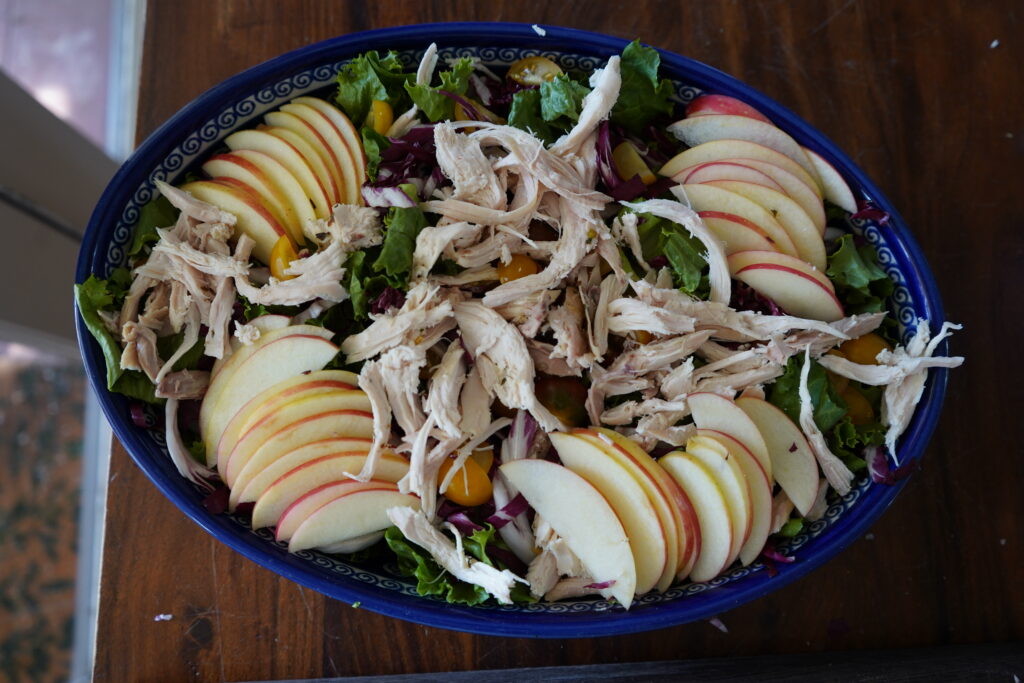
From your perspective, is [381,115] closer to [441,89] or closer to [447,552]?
[441,89]

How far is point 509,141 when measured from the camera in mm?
1541

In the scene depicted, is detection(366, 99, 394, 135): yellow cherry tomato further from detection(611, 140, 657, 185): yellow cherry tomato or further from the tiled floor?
the tiled floor

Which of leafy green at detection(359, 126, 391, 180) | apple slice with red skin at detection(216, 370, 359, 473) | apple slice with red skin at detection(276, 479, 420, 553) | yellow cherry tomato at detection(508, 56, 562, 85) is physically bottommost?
apple slice with red skin at detection(276, 479, 420, 553)

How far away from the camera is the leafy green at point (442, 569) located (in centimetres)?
147

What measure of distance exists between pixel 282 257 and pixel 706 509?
94 cm

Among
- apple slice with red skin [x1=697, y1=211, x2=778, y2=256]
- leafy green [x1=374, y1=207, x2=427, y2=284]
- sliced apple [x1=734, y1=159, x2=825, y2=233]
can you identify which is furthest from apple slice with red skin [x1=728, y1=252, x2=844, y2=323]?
leafy green [x1=374, y1=207, x2=427, y2=284]

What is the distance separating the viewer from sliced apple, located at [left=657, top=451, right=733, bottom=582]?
1471mm

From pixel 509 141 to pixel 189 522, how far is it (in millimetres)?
1070

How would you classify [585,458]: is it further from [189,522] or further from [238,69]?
[238,69]

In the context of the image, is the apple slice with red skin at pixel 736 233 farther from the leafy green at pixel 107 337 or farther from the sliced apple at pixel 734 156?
the leafy green at pixel 107 337

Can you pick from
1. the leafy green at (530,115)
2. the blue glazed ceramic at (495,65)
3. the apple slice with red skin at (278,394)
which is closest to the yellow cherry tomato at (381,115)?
the blue glazed ceramic at (495,65)

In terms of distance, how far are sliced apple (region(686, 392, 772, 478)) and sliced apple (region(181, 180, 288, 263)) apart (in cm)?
89

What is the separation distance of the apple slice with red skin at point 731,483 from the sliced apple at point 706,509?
0.01 metres

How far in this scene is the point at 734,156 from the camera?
64.3 inches
